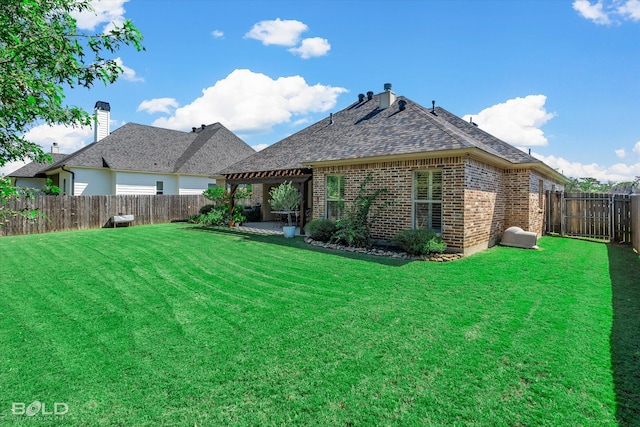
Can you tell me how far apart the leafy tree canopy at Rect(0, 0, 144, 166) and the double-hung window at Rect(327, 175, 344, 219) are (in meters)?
8.90

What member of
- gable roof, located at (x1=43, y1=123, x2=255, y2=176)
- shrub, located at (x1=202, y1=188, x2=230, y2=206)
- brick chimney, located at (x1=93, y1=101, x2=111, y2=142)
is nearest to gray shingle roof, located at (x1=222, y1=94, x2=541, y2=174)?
shrub, located at (x1=202, y1=188, x2=230, y2=206)

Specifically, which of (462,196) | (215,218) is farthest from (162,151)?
(462,196)

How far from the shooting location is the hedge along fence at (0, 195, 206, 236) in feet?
46.1

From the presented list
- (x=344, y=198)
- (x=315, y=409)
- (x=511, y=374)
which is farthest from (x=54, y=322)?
(x=344, y=198)

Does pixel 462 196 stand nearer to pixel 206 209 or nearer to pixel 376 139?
pixel 376 139

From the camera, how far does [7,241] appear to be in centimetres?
1163

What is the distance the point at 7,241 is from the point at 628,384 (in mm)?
16576

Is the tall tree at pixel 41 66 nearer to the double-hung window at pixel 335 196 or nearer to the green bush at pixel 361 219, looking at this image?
the green bush at pixel 361 219

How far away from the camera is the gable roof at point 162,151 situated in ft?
65.8

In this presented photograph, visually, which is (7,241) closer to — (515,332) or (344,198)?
(344,198)

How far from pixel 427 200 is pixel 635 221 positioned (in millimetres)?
7193

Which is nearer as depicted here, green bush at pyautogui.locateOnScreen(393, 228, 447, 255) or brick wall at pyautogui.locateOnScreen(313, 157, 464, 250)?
green bush at pyautogui.locateOnScreen(393, 228, 447, 255)

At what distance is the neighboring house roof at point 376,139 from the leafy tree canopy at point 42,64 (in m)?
7.77

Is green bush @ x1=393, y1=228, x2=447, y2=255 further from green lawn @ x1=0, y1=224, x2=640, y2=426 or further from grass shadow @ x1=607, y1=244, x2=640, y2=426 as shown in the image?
grass shadow @ x1=607, y1=244, x2=640, y2=426
